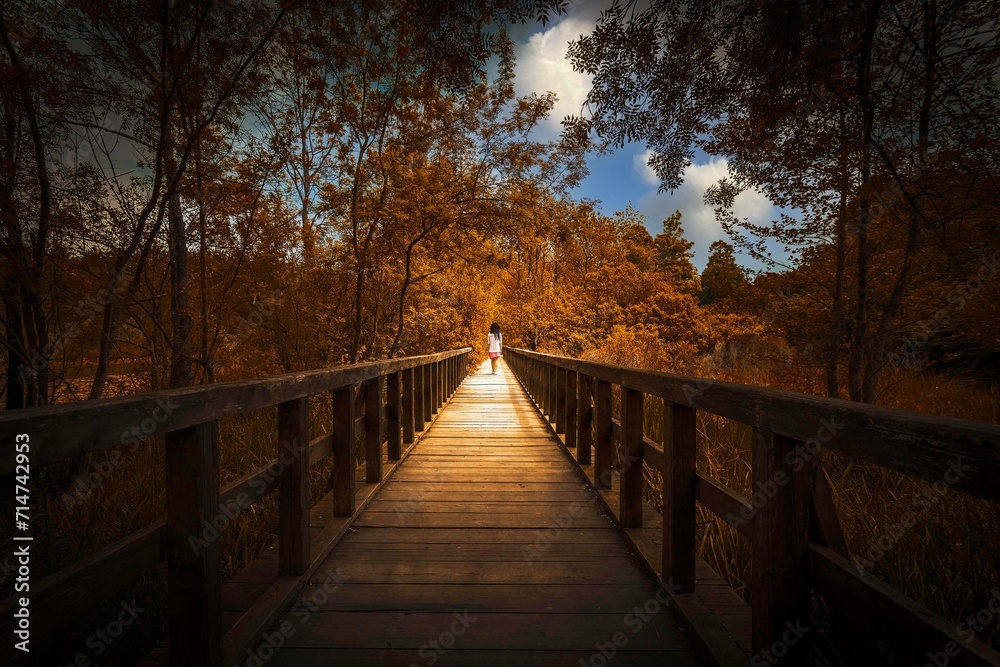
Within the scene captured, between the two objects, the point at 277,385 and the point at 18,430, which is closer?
the point at 18,430

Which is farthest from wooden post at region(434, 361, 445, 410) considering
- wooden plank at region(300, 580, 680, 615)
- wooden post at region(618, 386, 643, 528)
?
wooden plank at region(300, 580, 680, 615)

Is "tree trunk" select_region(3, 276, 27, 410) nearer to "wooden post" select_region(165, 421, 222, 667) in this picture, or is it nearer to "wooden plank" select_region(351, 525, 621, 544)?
"wooden plank" select_region(351, 525, 621, 544)

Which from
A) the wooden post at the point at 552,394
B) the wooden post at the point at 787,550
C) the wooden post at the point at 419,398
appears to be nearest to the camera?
the wooden post at the point at 787,550

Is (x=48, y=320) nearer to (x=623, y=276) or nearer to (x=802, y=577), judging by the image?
(x=802, y=577)

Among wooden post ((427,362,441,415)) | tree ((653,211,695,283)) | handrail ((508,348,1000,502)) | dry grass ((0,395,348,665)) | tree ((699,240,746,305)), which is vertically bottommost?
dry grass ((0,395,348,665))

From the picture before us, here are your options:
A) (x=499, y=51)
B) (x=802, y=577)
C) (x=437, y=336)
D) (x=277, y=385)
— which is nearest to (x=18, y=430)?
(x=277, y=385)

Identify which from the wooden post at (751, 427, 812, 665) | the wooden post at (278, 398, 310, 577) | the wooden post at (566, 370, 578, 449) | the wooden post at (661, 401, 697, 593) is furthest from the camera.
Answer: the wooden post at (566, 370, 578, 449)

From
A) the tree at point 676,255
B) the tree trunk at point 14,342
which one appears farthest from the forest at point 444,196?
the tree at point 676,255

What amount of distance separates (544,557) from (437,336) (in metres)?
12.2

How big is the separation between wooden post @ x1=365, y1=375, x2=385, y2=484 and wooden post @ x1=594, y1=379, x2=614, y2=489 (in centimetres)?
168

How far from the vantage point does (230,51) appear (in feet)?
17.6

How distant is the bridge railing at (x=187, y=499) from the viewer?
1065 millimetres

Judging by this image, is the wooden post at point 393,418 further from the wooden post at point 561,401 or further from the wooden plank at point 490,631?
the wooden plank at point 490,631

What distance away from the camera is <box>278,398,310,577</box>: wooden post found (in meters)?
2.21
